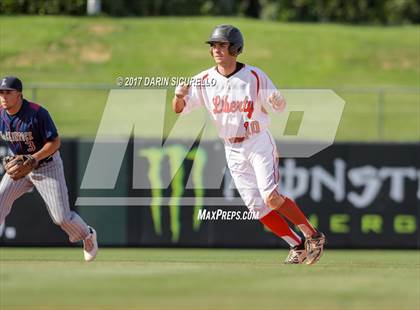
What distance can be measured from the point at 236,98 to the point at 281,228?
1.53 m

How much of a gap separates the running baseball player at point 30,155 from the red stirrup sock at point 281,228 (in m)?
2.11

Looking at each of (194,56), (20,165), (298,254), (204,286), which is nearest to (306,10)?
(194,56)

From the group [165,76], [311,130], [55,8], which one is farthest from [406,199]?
[55,8]

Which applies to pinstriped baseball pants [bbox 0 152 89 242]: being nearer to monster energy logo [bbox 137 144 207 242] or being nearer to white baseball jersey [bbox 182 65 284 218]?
white baseball jersey [bbox 182 65 284 218]

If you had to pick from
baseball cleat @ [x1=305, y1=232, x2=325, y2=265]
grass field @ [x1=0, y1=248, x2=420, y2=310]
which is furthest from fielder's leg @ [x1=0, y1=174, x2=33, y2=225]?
baseball cleat @ [x1=305, y1=232, x2=325, y2=265]

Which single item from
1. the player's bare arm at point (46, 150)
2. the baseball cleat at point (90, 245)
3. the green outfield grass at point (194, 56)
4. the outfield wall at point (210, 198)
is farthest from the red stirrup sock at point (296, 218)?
the green outfield grass at point (194, 56)

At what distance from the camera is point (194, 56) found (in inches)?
1160

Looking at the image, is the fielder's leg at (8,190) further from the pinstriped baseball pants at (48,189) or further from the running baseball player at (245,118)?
the running baseball player at (245,118)

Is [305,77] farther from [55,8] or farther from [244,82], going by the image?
[244,82]

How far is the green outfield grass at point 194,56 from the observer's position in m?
26.0

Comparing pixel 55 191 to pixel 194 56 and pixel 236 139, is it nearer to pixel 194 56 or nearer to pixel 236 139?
pixel 236 139

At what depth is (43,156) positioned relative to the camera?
12.2 m

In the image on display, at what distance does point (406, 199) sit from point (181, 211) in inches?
143

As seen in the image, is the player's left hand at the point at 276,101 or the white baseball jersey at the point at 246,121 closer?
the player's left hand at the point at 276,101
